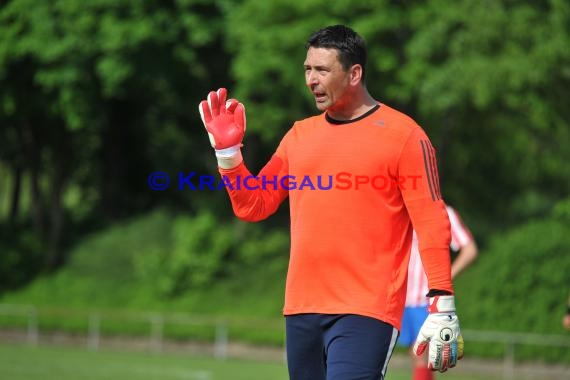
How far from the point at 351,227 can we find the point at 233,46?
22.4 meters

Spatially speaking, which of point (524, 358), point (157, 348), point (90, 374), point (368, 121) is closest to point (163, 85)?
point (157, 348)

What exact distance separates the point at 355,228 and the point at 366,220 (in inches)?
2.4

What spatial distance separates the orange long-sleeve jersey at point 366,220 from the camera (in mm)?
5785

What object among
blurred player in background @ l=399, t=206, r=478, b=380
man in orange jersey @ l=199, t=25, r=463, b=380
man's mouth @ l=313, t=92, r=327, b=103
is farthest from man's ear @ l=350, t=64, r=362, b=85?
blurred player in background @ l=399, t=206, r=478, b=380

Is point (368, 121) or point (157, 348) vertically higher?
point (368, 121)

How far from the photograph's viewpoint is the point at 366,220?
5.83 m

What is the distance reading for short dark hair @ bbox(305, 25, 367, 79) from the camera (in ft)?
19.4

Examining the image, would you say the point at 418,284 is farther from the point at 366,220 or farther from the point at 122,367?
the point at 122,367

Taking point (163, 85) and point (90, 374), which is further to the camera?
point (163, 85)

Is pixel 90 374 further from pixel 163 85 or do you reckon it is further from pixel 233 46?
pixel 163 85

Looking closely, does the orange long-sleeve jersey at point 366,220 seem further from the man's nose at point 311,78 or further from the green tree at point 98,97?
the green tree at point 98,97

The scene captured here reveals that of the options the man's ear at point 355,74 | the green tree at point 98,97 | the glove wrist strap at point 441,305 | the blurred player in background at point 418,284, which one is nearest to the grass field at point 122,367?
the blurred player in background at point 418,284

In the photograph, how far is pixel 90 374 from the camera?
17281 mm

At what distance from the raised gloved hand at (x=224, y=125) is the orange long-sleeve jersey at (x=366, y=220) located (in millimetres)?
341
